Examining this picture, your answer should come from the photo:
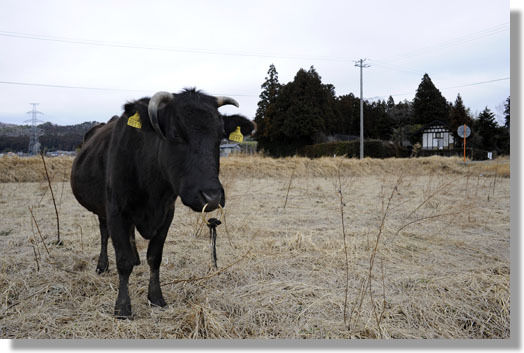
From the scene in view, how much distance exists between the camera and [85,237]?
553 centimetres

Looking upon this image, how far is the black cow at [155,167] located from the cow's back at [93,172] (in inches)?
0.4

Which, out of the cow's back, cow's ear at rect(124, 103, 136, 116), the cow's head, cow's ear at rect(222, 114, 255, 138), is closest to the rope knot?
the cow's head

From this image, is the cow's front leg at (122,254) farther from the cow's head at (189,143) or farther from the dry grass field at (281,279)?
the cow's head at (189,143)

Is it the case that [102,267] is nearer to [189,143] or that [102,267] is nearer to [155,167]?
[155,167]

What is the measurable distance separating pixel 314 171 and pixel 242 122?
12.6 metres

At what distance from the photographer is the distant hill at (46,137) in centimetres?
362

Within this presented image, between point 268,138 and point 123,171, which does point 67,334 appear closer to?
point 123,171

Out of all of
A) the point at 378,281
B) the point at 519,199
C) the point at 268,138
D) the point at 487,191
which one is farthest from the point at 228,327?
the point at 268,138

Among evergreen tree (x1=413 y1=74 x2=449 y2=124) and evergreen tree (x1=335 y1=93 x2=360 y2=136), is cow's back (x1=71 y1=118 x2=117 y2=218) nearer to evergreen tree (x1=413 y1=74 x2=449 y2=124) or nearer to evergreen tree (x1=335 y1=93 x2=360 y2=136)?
evergreen tree (x1=413 y1=74 x2=449 y2=124)

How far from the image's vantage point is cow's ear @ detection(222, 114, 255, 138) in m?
3.09

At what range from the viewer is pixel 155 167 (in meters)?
2.85

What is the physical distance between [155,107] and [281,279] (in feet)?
7.17

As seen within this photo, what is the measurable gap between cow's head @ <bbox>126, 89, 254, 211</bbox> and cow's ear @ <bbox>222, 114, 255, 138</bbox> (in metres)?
0.29

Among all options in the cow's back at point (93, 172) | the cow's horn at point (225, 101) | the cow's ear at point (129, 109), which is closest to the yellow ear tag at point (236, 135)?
the cow's horn at point (225, 101)
